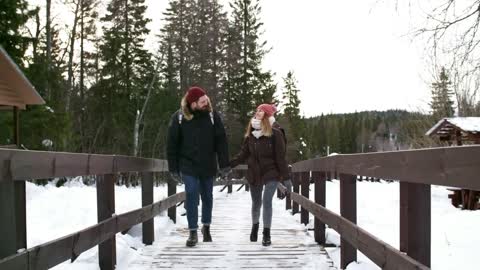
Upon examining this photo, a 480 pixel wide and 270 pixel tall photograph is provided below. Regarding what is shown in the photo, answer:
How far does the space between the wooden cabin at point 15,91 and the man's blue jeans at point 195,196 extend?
11.7 m

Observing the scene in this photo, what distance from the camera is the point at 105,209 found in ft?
14.8

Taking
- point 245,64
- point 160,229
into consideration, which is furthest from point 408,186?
point 245,64

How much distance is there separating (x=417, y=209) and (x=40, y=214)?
7185mm

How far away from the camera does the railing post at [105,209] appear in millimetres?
4473

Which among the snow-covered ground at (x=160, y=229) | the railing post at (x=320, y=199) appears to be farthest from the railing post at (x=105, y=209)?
the railing post at (x=320, y=199)

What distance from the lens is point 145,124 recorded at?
33625 mm

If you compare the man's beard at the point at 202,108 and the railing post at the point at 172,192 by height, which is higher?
the man's beard at the point at 202,108

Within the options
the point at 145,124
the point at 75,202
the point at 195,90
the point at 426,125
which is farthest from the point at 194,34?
the point at 195,90

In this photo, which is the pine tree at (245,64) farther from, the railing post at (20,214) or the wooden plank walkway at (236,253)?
the railing post at (20,214)

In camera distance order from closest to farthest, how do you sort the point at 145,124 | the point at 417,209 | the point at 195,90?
the point at 417,209
the point at 195,90
the point at 145,124

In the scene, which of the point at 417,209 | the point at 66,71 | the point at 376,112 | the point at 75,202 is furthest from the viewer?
the point at 376,112

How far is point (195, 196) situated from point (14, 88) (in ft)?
44.6

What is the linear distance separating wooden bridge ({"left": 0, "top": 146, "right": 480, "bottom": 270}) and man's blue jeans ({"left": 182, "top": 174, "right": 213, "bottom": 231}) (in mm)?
462

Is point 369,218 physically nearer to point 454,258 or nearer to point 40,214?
point 454,258
